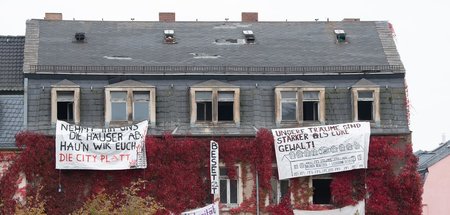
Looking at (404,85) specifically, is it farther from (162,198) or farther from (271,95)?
(162,198)

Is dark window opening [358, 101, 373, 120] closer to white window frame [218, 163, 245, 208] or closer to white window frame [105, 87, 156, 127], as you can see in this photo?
white window frame [218, 163, 245, 208]

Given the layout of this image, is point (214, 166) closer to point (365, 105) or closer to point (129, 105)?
point (129, 105)

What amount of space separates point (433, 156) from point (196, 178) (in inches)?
1050

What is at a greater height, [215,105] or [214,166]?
[215,105]

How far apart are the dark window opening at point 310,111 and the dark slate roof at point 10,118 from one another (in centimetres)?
1548

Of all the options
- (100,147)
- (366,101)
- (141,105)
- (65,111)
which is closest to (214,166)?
(141,105)

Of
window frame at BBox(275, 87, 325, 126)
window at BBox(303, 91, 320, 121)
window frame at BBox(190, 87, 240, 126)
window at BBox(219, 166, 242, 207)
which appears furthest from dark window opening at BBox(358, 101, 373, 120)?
window at BBox(219, 166, 242, 207)

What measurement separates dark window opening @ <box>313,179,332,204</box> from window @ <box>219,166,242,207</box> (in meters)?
4.25

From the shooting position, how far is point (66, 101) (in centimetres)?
8512

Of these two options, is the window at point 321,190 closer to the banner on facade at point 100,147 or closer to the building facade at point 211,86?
the building facade at point 211,86

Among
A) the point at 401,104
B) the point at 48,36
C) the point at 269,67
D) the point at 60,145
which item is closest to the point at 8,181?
the point at 60,145

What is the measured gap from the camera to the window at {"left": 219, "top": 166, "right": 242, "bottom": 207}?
85.4m

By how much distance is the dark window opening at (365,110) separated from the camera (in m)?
86.9

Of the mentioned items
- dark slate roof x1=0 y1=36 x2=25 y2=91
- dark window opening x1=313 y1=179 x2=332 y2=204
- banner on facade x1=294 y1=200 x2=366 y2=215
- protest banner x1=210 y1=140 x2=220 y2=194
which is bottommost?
banner on facade x1=294 y1=200 x2=366 y2=215
